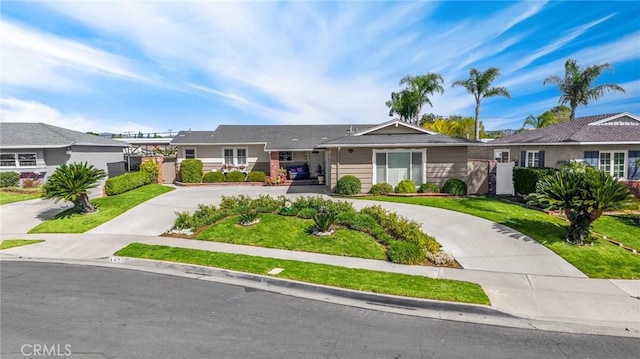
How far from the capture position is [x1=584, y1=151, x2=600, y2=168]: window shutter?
18859 millimetres

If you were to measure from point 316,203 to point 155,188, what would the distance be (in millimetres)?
13284

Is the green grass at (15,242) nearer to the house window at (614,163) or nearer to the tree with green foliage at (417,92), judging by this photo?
the house window at (614,163)

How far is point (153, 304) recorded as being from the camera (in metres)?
7.12

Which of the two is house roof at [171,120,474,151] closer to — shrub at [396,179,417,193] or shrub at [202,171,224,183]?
shrub at [396,179,417,193]

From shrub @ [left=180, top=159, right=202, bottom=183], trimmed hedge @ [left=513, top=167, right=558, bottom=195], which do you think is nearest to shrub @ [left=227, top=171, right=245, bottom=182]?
shrub @ [left=180, top=159, right=202, bottom=183]

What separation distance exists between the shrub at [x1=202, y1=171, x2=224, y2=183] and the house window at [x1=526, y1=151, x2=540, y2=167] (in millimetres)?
21549

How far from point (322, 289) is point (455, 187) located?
13.4 metres

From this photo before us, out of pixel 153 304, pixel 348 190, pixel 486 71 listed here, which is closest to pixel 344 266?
pixel 153 304

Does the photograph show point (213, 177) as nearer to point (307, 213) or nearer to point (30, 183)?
point (30, 183)

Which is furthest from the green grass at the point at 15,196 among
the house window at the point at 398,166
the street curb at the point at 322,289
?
the house window at the point at 398,166

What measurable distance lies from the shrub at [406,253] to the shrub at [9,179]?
84.5 feet

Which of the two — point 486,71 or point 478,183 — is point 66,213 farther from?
point 486,71

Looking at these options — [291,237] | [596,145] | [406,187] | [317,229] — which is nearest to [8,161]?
[291,237]

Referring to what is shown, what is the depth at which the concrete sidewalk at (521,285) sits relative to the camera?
21.5 feet
